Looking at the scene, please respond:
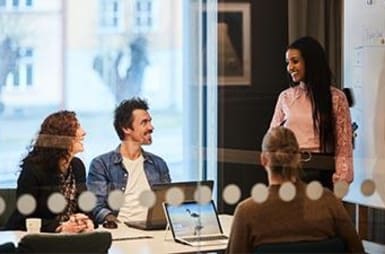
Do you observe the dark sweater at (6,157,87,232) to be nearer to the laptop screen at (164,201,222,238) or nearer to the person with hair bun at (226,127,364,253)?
the laptop screen at (164,201,222,238)

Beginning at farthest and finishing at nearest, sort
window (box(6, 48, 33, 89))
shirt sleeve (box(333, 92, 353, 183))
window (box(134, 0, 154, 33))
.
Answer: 1. window (box(134, 0, 154, 33))
2. window (box(6, 48, 33, 89))
3. shirt sleeve (box(333, 92, 353, 183))

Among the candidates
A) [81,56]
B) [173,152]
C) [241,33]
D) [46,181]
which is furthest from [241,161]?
[46,181]

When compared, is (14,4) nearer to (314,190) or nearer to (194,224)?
(194,224)

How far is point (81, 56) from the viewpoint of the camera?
4.92m

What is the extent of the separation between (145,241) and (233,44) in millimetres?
2157

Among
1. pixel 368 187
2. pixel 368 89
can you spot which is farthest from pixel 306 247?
pixel 368 89

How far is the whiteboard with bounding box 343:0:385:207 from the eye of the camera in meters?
4.56

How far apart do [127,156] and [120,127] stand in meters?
0.36

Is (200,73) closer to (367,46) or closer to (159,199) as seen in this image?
(367,46)

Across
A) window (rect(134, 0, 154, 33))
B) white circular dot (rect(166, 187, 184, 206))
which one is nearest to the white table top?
white circular dot (rect(166, 187, 184, 206))

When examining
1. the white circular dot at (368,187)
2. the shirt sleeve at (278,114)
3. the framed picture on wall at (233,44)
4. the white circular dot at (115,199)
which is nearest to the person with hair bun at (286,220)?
the white circular dot at (115,199)

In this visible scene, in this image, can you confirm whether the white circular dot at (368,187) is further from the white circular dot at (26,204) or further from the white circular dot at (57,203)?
the white circular dot at (26,204)

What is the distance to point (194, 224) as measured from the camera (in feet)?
11.3

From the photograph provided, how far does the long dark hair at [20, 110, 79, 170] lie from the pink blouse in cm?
118
